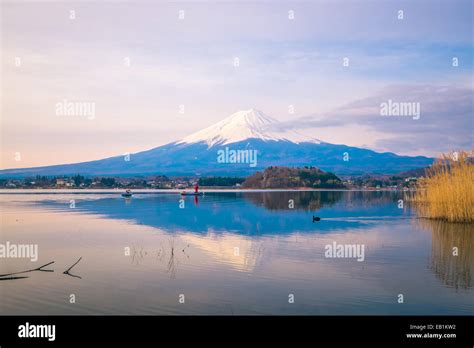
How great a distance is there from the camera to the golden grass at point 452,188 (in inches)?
885

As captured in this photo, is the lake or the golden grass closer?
the lake

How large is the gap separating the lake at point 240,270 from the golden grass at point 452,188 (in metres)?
0.78

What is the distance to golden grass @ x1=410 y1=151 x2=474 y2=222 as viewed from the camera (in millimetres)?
22469

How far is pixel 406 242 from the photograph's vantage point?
65.7 ft

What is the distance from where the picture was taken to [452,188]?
23.0 metres

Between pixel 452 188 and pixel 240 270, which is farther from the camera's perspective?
pixel 452 188

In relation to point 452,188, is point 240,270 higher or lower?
lower

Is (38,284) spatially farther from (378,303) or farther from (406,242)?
(406,242)

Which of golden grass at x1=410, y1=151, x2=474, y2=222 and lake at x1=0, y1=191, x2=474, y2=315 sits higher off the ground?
golden grass at x1=410, y1=151, x2=474, y2=222

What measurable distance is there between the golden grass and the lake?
2.55ft

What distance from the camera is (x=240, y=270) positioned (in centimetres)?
1473

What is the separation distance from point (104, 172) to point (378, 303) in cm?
16195

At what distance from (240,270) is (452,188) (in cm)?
1190
